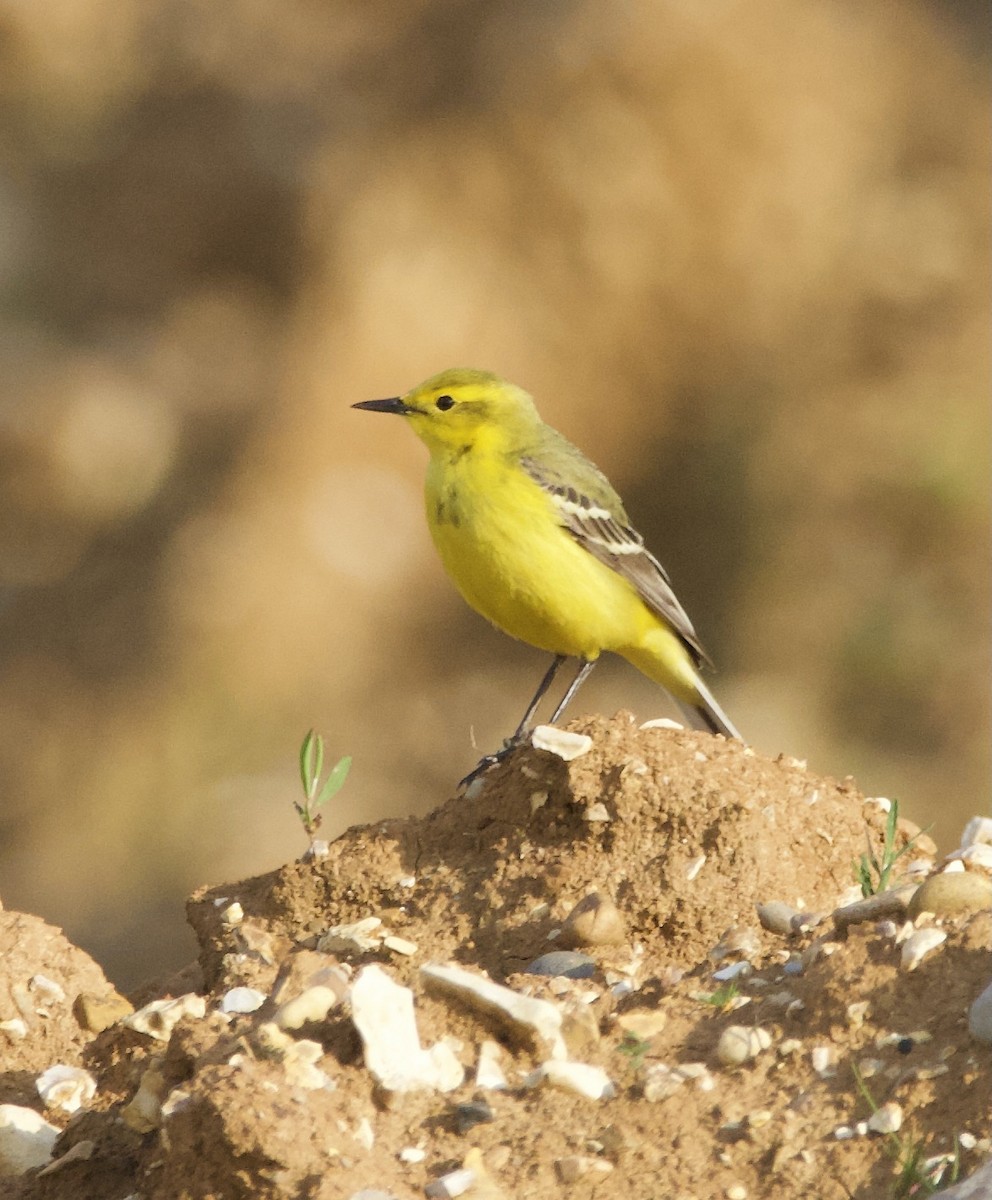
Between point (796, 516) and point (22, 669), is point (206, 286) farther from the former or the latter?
point (796, 516)

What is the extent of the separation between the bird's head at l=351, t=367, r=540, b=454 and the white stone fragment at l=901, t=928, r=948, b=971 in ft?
13.6

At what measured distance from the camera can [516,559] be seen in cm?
656

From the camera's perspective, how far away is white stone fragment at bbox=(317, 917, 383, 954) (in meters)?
3.95

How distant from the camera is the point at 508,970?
12.4 feet

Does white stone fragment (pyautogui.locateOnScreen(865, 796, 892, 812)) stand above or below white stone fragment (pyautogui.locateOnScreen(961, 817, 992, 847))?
above

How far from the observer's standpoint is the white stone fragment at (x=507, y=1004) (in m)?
3.06

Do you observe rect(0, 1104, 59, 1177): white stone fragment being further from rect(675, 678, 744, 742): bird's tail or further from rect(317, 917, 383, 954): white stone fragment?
rect(675, 678, 744, 742): bird's tail

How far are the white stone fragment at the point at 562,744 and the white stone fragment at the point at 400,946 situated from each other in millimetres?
621

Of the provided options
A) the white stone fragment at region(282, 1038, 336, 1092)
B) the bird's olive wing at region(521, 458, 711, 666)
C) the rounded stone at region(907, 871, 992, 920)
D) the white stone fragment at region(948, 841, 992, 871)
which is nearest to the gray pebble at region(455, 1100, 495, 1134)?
the white stone fragment at region(282, 1038, 336, 1092)

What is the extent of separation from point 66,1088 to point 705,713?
14.6 feet

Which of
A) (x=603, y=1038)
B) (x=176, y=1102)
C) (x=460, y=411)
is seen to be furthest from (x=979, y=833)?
(x=460, y=411)

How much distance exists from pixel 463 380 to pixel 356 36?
926 cm

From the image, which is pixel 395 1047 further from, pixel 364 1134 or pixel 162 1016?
pixel 162 1016

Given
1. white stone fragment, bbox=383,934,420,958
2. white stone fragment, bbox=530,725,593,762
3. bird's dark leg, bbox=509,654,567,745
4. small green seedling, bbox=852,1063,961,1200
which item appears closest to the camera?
small green seedling, bbox=852,1063,961,1200
